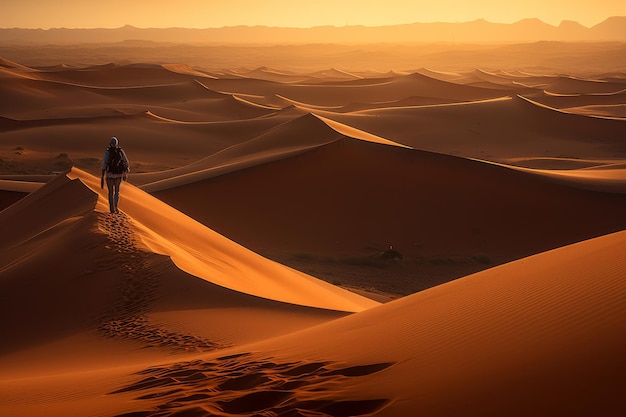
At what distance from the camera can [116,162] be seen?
11.1m

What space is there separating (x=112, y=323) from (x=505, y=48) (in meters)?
193

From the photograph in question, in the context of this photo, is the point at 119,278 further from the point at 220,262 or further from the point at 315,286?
the point at 315,286

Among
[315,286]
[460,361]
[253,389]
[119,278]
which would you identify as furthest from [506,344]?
[315,286]

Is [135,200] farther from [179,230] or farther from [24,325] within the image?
[24,325]

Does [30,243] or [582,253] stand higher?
[582,253]

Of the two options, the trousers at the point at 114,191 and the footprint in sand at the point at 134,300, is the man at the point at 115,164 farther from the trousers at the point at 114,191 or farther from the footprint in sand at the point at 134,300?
the footprint in sand at the point at 134,300

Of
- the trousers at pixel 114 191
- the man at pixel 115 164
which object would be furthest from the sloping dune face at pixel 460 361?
the trousers at pixel 114 191

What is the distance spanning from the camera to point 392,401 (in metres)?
4.44

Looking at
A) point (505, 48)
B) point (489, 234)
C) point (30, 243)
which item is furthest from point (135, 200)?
point (505, 48)

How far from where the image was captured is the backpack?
1105 centimetres

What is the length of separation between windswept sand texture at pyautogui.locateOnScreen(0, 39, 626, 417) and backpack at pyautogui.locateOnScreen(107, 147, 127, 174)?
791mm

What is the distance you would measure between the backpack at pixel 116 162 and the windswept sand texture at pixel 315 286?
0.79m

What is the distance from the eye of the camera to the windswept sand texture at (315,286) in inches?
188

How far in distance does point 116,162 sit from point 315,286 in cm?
409
